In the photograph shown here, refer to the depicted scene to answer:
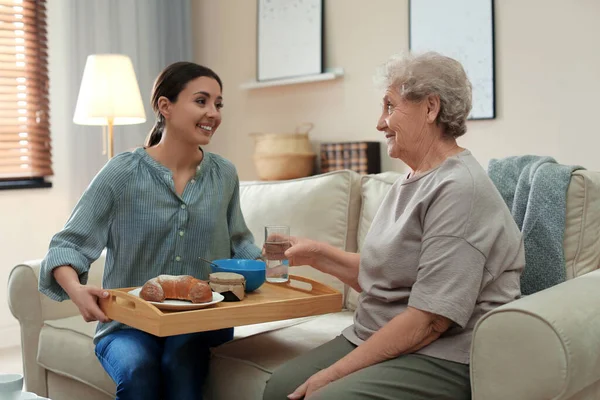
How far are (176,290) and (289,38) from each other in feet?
8.19

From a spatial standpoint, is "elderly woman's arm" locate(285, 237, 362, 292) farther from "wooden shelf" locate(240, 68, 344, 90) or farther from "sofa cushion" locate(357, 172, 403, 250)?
"wooden shelf" locate(240, 68, 344, 90)

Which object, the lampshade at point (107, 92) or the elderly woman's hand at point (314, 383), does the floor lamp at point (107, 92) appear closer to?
the lampshade at point (107, 92)

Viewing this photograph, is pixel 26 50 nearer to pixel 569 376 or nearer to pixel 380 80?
pixel 380 80

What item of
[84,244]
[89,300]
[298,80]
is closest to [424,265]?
[89,300]

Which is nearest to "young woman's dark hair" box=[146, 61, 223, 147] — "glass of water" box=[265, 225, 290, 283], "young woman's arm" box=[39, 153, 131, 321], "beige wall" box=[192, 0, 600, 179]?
"young woman's arm" box=[39, 153, 131, 321]

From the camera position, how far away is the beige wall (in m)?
2.84

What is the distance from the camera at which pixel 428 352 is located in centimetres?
147

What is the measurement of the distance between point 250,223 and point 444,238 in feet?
3.86

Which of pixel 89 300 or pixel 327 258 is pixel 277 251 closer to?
pixel 327 258

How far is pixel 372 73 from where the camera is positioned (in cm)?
347

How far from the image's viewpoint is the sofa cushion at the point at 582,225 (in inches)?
73.9

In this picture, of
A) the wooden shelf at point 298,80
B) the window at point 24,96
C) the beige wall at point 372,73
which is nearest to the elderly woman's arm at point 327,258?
the beige wall at point 372,73

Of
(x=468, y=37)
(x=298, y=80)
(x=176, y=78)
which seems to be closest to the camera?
(x=176, y=78)

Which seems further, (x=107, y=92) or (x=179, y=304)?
(x=107, y=92)
